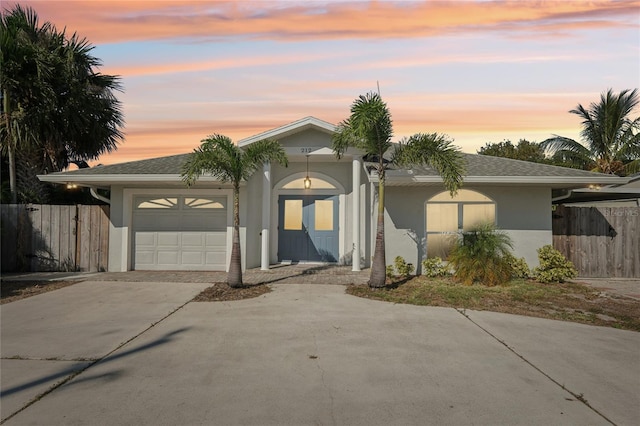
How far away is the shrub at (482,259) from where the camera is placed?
948 cm

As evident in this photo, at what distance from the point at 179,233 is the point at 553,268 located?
34.3ft

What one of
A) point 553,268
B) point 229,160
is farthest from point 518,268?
point 229,160

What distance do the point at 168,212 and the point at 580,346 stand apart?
10492 millimetres

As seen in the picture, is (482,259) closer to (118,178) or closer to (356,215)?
(356,215)

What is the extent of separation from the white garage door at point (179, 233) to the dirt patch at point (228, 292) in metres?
2.68

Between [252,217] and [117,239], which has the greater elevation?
[252,217]

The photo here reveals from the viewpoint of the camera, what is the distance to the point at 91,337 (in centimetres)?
566

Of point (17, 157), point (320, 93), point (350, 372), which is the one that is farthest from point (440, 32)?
point (17, 157)

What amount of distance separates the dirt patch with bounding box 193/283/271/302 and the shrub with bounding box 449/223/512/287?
4774 millimetres

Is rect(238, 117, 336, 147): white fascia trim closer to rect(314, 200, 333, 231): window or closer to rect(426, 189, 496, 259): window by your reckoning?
rect(314, 200, 333, 231): window

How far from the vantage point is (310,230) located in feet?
41.7

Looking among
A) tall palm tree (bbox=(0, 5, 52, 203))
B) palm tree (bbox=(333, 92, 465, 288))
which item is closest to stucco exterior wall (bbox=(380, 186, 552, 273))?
palm tree (bbox=(333, 92, 465, 288))

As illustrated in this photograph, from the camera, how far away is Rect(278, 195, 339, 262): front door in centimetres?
1268

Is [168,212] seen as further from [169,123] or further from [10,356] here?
[10,356]
